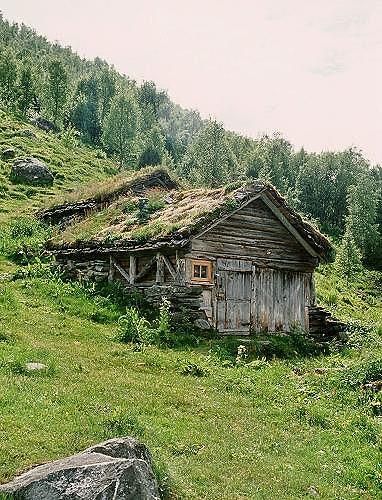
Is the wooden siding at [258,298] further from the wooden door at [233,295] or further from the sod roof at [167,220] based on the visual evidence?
the sod roof at [167,220]

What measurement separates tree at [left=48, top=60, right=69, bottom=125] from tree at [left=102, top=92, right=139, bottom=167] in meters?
7.49

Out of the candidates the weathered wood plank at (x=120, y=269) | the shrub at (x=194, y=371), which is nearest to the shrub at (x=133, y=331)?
the shrub at (x=194, y=371)

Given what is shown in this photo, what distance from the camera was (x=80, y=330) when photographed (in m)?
16.3

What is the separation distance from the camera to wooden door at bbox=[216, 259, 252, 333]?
19.8 m

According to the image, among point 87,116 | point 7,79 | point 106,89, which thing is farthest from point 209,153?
point 106,89

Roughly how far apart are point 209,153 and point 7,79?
88.6ft

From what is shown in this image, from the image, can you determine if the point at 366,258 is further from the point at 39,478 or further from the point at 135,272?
the point at 39,478

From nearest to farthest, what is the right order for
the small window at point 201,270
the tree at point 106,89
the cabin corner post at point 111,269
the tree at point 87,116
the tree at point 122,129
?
1. the small window at point 201,270
2. the cabin corner post at point 111,269
3. the tree at point 122,129
4. the tree at point 87,116
5. the tree at point 106,89

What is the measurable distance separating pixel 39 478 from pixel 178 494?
1.82 metres

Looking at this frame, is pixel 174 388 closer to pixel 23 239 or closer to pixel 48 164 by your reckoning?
pixel 23 239

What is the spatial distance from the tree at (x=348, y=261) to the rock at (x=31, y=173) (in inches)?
1110

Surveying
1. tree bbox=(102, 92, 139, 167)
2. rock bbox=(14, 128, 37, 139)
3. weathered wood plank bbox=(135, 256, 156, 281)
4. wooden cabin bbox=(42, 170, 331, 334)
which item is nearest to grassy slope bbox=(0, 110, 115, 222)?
rock bbox=(14, 128, 37, 139)

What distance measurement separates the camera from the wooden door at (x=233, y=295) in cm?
1978

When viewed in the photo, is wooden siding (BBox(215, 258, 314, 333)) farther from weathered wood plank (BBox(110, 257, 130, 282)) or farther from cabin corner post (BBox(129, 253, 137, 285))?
weathered wood plank (BBox(110, 257, 130, 282))
